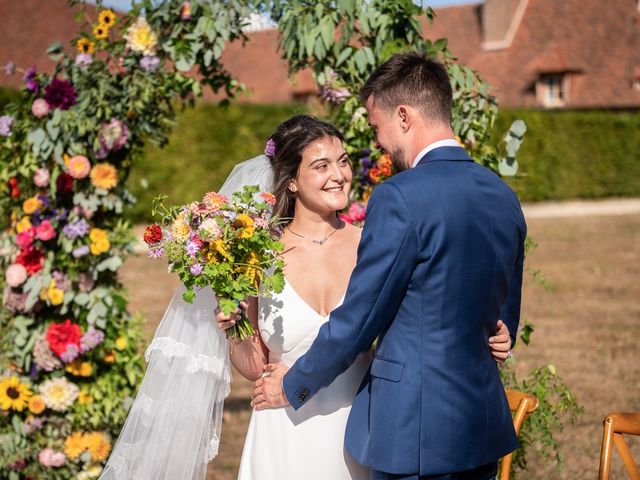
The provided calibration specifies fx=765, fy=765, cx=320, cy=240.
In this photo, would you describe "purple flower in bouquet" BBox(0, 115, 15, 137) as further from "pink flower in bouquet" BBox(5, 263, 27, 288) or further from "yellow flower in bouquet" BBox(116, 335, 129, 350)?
"yellow flower in bouquet" BBox(116, 335, 129, 350)

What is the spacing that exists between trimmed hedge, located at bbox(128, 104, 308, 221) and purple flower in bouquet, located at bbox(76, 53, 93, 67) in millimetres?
13255

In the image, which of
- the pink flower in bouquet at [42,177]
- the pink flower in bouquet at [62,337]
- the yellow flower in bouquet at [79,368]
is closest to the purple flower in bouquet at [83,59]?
the pink flower in bouquet at [42,177]

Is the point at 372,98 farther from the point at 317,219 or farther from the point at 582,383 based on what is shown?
the point at 582,383

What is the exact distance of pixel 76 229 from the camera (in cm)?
445

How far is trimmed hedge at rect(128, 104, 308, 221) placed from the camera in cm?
1780

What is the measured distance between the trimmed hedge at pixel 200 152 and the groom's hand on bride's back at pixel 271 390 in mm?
15019

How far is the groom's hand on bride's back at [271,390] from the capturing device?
2829 millimetres

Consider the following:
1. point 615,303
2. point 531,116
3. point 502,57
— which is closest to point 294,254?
point 615,303

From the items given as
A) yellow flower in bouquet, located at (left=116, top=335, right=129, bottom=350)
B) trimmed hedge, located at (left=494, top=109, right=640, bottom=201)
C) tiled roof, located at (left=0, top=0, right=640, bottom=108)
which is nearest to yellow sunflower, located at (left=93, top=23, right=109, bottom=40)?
yellow flower in bouquet, located at (left=116, top=335, right=129, bottom=350)

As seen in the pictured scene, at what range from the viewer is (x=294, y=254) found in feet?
10.2

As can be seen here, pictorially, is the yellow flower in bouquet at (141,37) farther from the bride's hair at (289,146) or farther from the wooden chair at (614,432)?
the wooden chair at (614,432)

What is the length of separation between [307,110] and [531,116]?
20.0 m

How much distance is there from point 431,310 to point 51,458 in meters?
3.04

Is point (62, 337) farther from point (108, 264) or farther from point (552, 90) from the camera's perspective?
point (552, 90)
